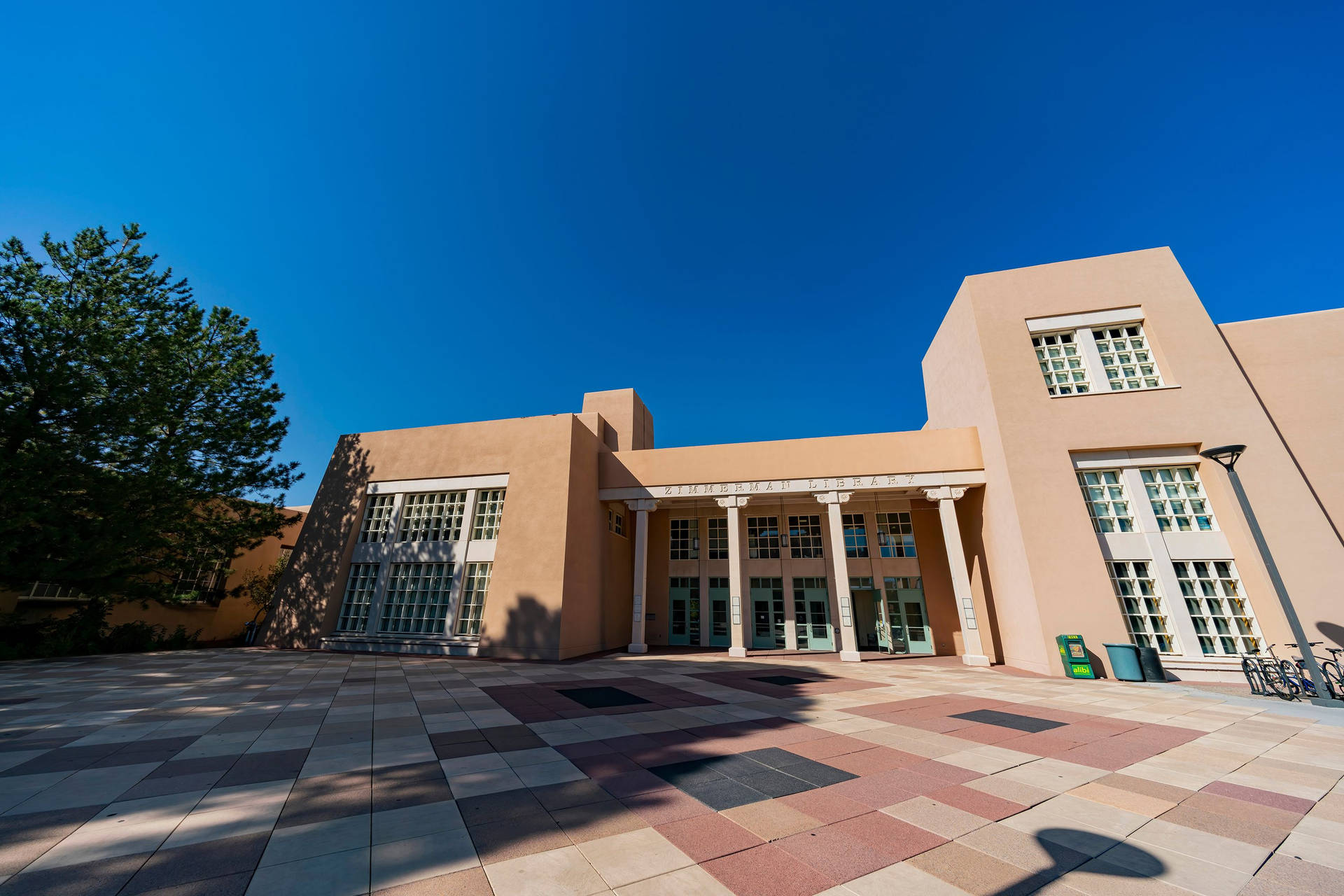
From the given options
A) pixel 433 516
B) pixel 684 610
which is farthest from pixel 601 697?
pixel 684 610

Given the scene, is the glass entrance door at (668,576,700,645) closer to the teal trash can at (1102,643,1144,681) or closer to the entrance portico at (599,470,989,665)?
the entrance portico at (599,470,989,665)

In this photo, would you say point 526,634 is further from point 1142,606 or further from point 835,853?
point 1142,606

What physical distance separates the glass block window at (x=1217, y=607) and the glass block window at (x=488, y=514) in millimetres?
20264

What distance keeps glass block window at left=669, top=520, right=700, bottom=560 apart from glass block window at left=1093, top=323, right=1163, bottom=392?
15.2 meters

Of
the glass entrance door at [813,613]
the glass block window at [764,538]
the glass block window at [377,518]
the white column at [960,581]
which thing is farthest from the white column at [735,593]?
the glass block window at [377,518]

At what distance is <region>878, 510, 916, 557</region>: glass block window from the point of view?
18.9m

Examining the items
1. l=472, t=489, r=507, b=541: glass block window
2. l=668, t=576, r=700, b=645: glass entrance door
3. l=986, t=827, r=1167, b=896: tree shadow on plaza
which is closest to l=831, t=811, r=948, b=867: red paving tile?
l=986, t=827, r=1167, b=896: tree shadow on plaza

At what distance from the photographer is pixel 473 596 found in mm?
15734

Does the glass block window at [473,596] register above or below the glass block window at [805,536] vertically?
below

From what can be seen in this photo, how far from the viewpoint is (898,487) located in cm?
1623

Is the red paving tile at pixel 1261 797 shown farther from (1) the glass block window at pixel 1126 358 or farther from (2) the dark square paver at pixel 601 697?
(1) the glass block window at pixel 1126 358

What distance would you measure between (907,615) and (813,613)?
11.7 feet

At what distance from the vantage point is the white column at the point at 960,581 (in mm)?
14180

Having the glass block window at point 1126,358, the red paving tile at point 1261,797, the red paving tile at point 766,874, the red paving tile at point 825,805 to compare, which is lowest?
the red paving tile at point 1261,797
